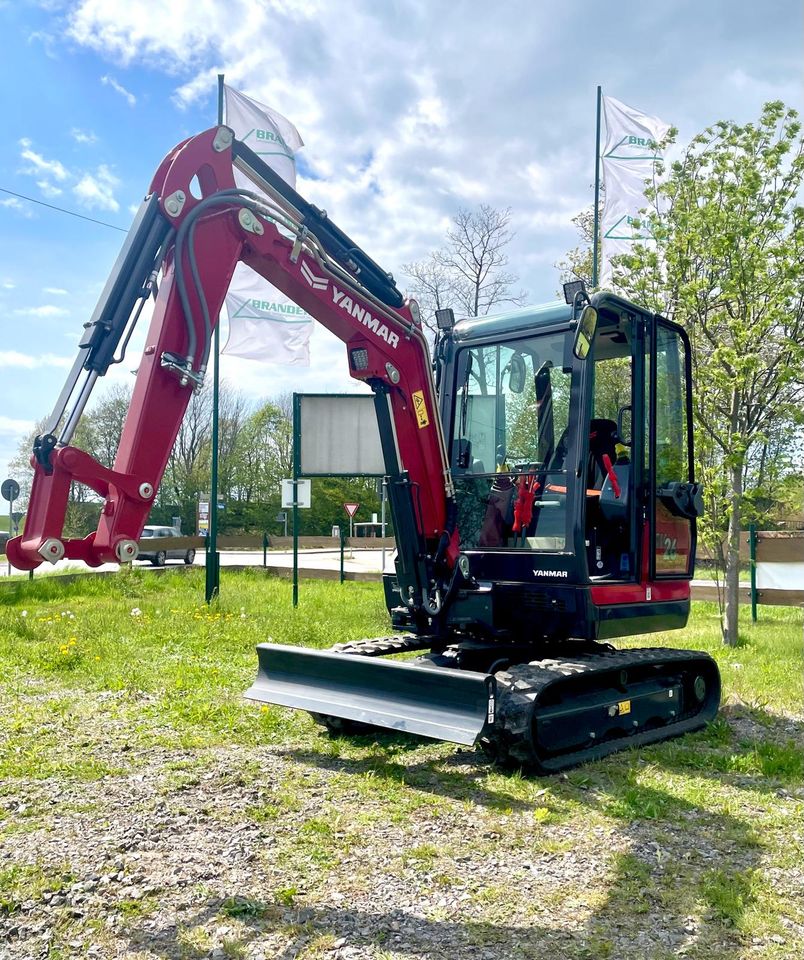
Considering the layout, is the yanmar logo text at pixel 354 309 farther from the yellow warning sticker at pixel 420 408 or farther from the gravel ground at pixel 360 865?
the gravel ground at pixel 360 865

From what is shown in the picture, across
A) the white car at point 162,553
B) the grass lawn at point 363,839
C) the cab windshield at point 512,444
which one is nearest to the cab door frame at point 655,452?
the cab windshield at point 512,444

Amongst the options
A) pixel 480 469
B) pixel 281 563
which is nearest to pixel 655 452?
pixel 480 469

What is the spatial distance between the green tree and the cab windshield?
180 inches

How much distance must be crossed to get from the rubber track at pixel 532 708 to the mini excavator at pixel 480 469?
0.02 meters

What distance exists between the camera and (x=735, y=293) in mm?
10695

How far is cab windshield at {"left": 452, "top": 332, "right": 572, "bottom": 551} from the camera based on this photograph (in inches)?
246

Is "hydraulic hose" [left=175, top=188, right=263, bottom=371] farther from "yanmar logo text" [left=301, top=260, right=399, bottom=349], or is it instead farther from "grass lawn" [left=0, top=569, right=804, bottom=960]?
"grass lawn" [left=0, top=569, right=804, bottom=960]

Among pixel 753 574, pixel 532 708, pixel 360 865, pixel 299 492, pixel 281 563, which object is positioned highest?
pixel 299 492

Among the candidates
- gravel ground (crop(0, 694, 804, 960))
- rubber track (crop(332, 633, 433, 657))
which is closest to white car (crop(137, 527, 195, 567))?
rubber track (crop(332, 633, 433, 657))

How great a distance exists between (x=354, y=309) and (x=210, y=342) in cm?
130

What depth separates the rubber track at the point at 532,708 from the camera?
5.40 m

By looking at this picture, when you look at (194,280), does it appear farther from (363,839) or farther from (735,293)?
(735,293)

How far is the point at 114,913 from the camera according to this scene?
12.1 ft

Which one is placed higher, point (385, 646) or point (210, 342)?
point (210, 342)
